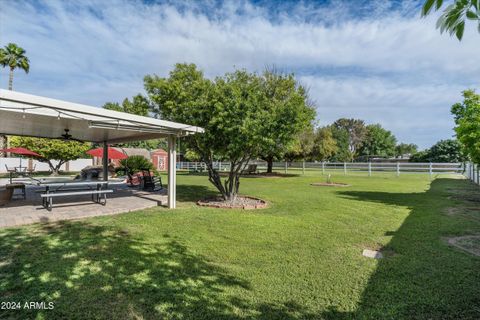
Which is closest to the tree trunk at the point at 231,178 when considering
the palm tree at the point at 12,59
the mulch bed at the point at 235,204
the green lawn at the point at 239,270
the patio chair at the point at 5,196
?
the mulch bed at the point at 235,204

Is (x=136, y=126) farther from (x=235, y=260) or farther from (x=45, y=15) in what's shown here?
(x=45, y=15)

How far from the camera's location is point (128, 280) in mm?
3502

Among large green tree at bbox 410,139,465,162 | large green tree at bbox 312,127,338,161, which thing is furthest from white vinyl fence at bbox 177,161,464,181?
large green tree at bbox 410,139,465,162

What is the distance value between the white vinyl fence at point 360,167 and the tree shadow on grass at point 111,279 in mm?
23508

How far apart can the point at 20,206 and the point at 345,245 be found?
30.1 feet

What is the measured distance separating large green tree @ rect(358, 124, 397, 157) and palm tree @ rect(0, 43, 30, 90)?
64557 millimetres

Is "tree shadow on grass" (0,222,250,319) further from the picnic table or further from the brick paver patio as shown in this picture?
the picnic table

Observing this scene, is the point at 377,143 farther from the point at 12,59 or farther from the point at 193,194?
the point at 12,59

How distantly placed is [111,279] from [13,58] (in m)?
34.4

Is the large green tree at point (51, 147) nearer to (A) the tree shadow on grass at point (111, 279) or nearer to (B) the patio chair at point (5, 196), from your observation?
(B) the patio chair at point (5, 196)

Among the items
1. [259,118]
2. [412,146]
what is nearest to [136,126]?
[259,118]

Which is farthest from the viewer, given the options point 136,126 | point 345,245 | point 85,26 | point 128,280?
point 85,26

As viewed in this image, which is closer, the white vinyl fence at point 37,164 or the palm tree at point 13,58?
the white vinyl fence at point 37,164

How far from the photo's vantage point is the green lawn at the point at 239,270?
290 cm
